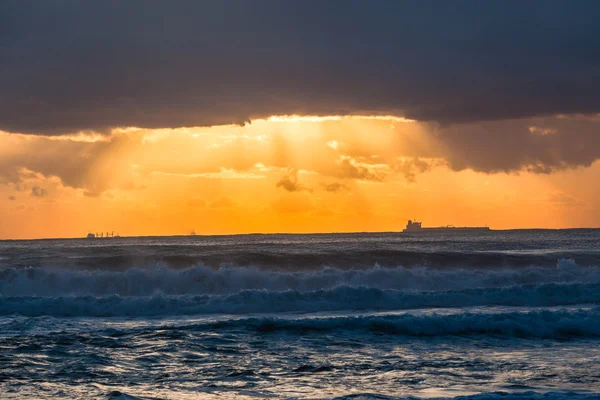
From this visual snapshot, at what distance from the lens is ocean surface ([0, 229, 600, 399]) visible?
50.3 feet

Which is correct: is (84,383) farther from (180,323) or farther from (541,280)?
(541,280)

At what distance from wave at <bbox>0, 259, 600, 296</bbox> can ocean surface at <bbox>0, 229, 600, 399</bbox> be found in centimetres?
8

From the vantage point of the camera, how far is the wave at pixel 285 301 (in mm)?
28109

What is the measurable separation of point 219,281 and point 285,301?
25.2 ft

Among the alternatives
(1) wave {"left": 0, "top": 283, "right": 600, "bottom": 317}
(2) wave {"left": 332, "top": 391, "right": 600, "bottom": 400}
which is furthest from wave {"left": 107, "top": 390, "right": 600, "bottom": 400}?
(1) wave {"left": 0, "top": 283, "right": 600, "bottom": 317}

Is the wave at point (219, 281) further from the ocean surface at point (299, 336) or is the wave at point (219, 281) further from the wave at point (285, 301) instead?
the wave at point (285, 301)

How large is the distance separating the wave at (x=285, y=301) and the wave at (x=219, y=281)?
5477 millimetres

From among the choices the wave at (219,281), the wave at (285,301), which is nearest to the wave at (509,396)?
the wave at (285,301)

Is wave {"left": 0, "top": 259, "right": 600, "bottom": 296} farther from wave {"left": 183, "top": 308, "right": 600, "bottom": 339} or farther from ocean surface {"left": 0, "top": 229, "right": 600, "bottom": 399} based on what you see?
wave {"left": 183, "top": 308, "right": 600, "bottom": 339}

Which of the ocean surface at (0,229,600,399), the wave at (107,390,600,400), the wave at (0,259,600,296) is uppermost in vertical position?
the wave at (0,259,600,296)

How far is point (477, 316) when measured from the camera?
23.9 meters

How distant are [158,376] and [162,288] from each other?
19280mm

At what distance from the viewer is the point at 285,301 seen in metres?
29.4

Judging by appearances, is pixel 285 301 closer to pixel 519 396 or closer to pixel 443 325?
pixel 443 325
